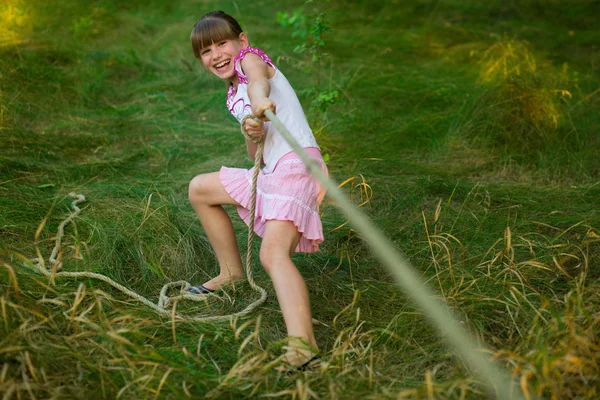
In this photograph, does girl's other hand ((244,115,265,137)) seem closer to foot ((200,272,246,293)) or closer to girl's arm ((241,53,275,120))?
Answer: girl's arm ((241,53,275,120))

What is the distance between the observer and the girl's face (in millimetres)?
2309

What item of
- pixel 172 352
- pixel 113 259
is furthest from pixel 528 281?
pixel 113 259

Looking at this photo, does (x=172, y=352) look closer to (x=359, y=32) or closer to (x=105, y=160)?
(x=105, y=160)

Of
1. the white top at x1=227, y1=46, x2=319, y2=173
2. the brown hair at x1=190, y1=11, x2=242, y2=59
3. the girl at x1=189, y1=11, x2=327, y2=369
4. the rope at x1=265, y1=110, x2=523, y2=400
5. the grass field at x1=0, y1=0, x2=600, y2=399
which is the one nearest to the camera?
the rope at x1=265, y1=110, x2=523, y2=400

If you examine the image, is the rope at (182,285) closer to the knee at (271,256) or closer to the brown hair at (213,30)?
the knee at (271,256)

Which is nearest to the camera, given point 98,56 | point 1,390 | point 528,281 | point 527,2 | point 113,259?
point 1,390

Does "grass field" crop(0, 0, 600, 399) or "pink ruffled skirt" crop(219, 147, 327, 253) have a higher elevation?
"pink ruffled skirt" crop(219, 147, 327, 253)

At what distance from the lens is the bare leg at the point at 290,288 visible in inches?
70.8

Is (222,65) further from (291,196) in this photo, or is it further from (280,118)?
(291,196)

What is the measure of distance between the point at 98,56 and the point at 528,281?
4791mm

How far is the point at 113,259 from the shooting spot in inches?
101

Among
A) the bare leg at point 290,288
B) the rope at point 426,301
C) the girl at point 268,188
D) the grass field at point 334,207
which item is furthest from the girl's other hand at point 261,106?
the grass field at point 334,207

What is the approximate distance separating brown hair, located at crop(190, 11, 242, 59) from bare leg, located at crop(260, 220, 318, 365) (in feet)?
2.51

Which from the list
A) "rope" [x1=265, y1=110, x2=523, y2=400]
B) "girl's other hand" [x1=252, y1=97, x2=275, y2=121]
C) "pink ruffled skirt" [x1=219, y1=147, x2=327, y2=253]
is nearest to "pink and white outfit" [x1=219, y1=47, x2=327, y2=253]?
"pink ruffled skirt" [x1=219, y1=147, x2=327, y2=253]
